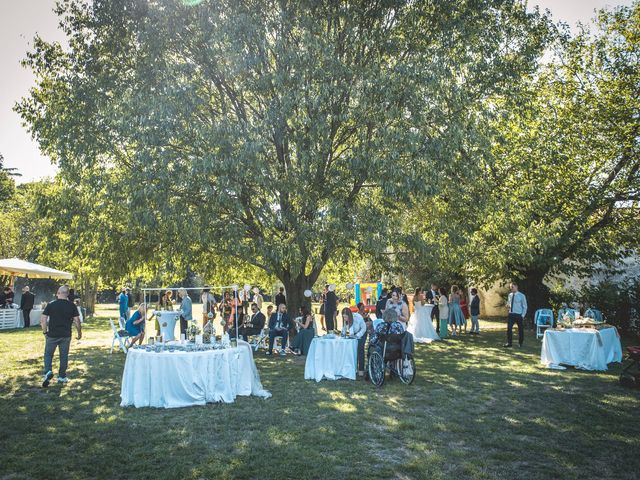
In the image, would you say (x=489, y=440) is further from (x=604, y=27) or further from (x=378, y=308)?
(x=604, y=27)

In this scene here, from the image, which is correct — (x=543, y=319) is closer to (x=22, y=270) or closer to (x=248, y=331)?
(x=248, y=331)

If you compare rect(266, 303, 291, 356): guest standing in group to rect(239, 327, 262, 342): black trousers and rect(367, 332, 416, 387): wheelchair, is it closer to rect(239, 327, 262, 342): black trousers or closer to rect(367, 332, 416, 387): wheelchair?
rect(239, 327, 262, 342): black trousers

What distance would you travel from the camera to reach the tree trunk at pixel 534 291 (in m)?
22.6

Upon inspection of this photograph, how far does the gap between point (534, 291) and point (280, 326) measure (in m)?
12.7

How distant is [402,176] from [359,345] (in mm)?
3971

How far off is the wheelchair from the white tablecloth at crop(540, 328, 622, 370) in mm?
3897

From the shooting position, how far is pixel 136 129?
40.3 ft

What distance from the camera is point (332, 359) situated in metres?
11.2

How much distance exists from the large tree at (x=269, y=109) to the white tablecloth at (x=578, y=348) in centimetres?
457

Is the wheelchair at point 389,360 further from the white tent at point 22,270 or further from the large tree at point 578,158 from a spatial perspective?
the white tent at point 22,270

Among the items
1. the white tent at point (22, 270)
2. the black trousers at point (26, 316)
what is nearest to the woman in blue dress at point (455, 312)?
the white tent at point (22, 270)

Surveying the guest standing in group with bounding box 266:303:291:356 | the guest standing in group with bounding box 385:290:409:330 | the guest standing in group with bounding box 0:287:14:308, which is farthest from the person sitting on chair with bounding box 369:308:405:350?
the guest standing in group with bounding box 0:287:14:308

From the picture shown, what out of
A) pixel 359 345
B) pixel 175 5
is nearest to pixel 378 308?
pixel 359 345

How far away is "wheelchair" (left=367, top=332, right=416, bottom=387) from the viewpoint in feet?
33.6
